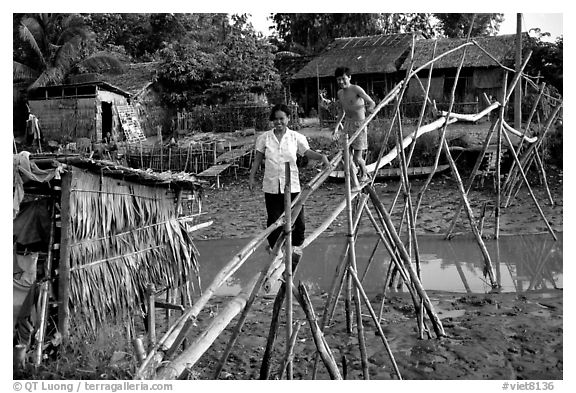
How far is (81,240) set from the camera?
504cm

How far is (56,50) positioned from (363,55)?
9.62m

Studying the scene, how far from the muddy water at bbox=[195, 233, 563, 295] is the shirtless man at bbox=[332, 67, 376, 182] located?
239 cm

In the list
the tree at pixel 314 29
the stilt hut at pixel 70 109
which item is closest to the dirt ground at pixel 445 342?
the stilt hut at pixel 70 109

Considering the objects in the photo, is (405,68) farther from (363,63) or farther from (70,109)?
(70,109)

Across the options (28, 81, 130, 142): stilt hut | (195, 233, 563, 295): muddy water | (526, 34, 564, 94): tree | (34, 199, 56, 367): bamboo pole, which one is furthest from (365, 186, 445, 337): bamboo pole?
(28, 81, 130, 142): stilt hut

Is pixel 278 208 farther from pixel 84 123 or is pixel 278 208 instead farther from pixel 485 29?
pixel 485 29

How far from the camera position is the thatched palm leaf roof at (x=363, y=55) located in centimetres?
1984

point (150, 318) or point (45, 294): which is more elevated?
point (45, 294)

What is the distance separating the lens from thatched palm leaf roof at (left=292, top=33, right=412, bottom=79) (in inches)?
781

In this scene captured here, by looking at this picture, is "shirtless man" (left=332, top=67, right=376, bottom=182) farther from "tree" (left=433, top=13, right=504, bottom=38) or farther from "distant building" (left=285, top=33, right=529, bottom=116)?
"tree" (left=433, top=13, right=504, bottom=38)

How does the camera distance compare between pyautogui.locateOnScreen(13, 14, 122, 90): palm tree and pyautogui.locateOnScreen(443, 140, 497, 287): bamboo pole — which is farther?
pyautogui.locateOnScreen(13, 14, 122, 90): palm tree

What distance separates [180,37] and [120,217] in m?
17.3

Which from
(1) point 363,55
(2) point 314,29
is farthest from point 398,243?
(2) point 314,29
